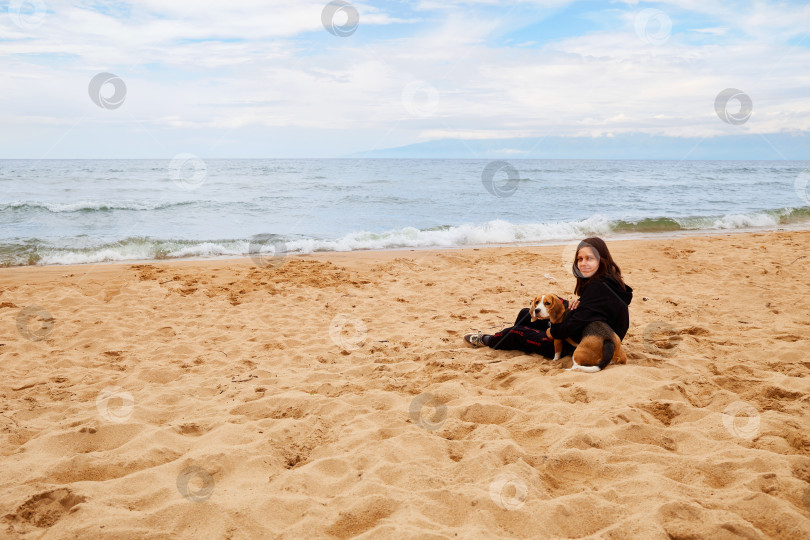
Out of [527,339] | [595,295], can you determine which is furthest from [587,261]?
[527,339]

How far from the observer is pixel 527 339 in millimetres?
5234

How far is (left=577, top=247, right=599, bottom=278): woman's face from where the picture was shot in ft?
15.0

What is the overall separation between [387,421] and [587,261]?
7.55 ft

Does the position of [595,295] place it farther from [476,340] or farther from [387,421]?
[387,421]

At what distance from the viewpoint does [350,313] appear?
23.0 feet

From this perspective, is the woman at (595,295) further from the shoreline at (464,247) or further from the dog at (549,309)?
the shoreline at (464,247)

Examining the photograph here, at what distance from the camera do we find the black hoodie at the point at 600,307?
455 centimetres

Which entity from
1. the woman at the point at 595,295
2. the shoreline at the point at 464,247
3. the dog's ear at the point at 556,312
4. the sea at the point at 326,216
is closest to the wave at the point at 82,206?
the sea at the point at 326,216

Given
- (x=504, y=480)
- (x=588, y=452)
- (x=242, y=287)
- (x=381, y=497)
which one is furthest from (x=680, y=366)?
(x=242, y=287)

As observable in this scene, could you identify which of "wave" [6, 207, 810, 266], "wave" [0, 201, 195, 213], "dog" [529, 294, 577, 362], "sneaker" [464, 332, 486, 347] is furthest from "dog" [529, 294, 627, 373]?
"wave" [0, 201, 195, 213]

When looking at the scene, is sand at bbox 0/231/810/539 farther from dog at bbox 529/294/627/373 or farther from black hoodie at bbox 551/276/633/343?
black hoodie at bbox 551/276/633/343

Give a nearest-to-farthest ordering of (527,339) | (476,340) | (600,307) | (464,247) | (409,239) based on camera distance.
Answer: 1. (600,307)
2. (527,339)
3. (476,340)
4. (464,247)
5. (409,239)

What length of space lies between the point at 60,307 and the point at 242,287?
7.98 feet

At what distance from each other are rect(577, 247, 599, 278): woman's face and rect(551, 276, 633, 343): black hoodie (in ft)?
0.28
